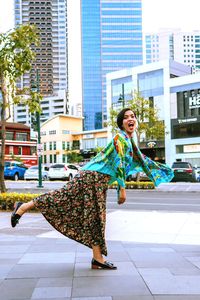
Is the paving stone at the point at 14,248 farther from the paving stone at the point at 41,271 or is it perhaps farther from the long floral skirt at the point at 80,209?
the long floral skirt at the point at 80,209

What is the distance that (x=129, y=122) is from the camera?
496 centimetres

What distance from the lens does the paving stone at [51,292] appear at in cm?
369

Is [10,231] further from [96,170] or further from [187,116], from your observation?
[187,116]

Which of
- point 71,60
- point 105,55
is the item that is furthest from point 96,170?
point 71,60

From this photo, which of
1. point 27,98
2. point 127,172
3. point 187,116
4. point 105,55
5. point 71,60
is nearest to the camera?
point 127,172

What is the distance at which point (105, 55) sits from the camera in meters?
150

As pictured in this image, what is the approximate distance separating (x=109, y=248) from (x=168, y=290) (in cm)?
257

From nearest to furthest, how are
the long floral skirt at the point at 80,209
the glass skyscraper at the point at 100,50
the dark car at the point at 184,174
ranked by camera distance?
the long floral skirt at the point at 80,209 → the dark car at the point at 184,174 → the glass skyscraper at the point at 100,50

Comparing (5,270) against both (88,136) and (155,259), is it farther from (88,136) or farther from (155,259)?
(88,136)

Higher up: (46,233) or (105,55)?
(105,55)

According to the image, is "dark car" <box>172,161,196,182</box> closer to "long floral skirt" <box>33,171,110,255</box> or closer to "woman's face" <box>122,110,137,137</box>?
"woman's face" <box>122,110,137,137</box>

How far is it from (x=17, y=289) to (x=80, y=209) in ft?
3.74

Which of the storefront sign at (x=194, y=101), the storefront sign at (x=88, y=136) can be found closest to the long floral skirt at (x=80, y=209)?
the storefront sign at (x=194, y=101)

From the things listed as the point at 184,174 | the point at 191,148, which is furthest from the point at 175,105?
the point at 184,174
